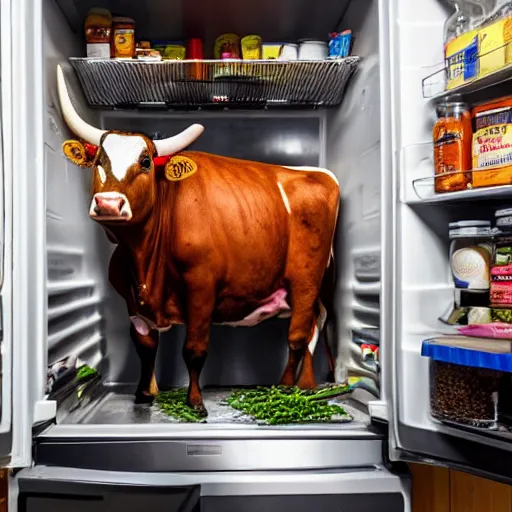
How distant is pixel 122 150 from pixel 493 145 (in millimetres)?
759

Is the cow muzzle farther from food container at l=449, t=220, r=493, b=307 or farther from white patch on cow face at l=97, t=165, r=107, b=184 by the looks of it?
food container at l=449, t=220, r=493, b=307

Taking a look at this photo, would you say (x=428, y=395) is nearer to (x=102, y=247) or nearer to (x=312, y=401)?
(x=312, y=401)

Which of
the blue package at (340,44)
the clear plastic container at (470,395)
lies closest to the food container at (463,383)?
the clear plastic container at (470,395)

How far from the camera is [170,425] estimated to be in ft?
4.00

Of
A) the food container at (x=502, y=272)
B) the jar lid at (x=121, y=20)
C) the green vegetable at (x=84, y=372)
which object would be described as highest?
the jar lid at (x=121, y=20)

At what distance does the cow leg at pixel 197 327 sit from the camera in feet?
4.42

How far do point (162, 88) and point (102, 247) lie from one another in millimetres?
489

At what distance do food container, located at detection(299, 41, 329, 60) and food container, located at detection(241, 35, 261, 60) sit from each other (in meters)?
0.12

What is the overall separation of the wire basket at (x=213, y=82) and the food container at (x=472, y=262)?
557mm

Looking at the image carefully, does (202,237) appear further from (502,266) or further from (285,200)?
(502,266)

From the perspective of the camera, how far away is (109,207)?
3.87 ft

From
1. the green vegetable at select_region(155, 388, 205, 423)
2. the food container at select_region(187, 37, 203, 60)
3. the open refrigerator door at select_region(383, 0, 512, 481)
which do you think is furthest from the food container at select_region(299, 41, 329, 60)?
the green vegetable at select_region(155, 388, 205, 423)

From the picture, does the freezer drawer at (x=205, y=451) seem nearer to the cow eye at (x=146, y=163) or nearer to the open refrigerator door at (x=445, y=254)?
the open refrigerator door at (x=445, y=254)

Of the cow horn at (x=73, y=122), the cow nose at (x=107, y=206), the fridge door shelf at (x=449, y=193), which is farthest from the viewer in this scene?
the cow horn at (x=73, y=122)
